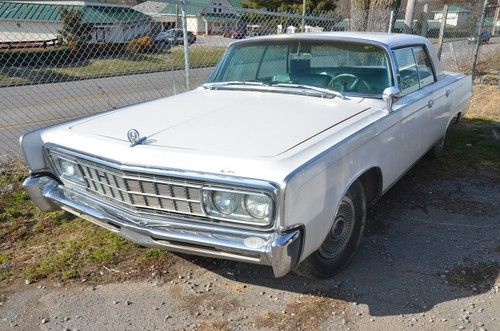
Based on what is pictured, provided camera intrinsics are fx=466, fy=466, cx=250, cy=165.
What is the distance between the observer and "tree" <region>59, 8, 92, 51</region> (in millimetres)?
11648

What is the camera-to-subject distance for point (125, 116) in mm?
3518

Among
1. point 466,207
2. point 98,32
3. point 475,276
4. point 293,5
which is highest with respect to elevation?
point 98,32

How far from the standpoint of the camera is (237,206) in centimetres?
255

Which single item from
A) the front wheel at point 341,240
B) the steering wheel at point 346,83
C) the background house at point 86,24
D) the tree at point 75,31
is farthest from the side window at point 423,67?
the tree at point 75,31

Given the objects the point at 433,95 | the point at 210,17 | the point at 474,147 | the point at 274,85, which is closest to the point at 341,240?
the point at 274,85

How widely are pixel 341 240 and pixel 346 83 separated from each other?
137 cm

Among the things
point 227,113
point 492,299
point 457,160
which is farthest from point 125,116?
point 457,160

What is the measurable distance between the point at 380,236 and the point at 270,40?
203 cm

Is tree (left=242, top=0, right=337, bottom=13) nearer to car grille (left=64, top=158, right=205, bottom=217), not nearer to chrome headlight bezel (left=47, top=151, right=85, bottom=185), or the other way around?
chrome headlight bezel (left=47, top=151, right=85, bottom=185)

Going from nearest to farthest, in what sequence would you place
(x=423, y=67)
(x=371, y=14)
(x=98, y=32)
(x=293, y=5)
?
(x=423, y=67), (x=371, y=14), (x=98, y=32), (x=293, y=5)

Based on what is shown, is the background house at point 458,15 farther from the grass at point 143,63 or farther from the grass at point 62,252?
the grass at point 62,252

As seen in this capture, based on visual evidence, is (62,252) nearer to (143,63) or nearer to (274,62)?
(274,62)

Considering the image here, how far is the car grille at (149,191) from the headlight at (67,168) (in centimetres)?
22

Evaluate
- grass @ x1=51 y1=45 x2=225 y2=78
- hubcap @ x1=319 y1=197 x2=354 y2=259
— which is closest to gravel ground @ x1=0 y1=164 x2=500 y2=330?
hubcap @ x1=319 y1=197 x2=354 y2=259
